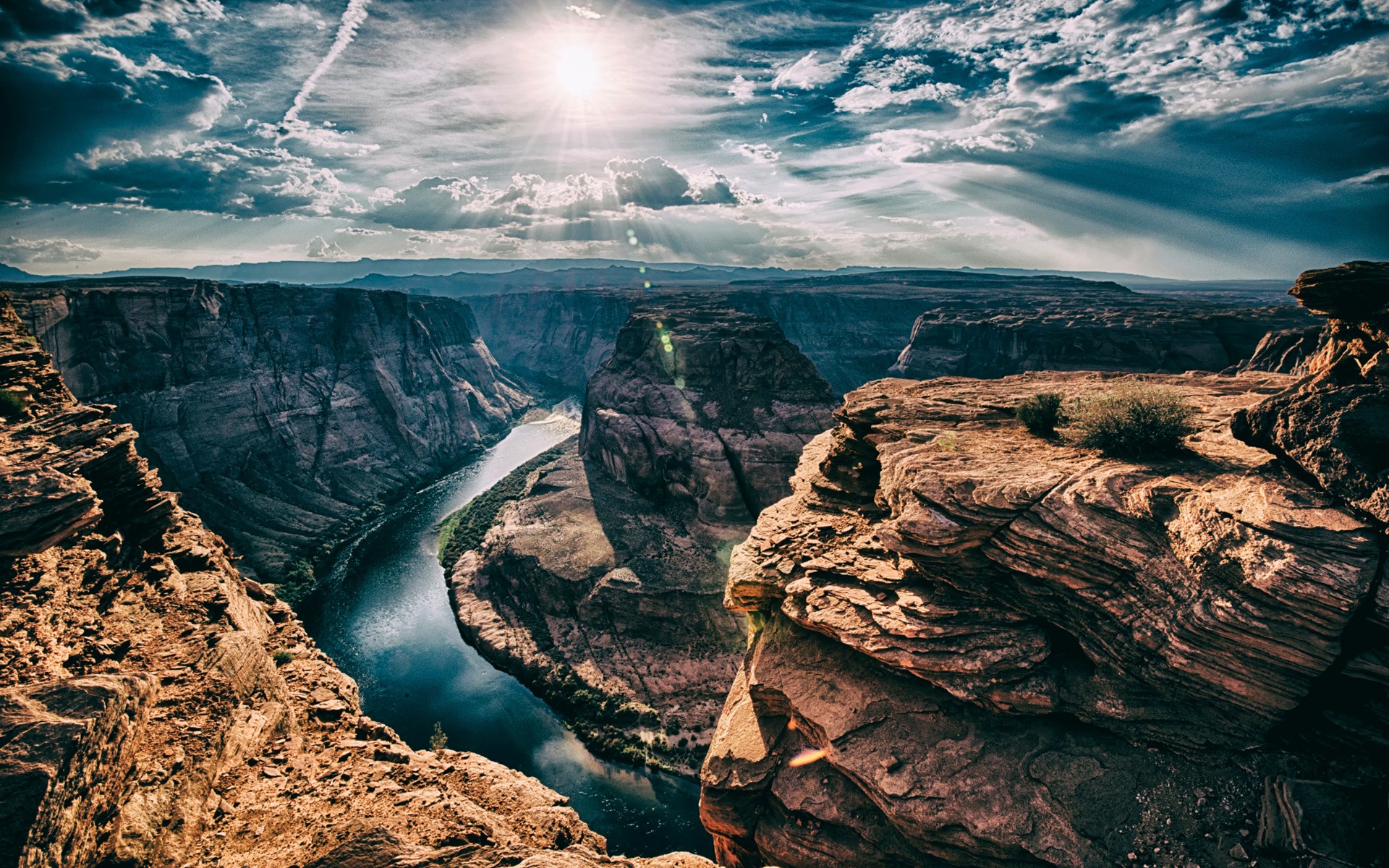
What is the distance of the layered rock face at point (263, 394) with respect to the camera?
58.2 metres

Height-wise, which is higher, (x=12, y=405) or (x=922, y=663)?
(x=12, y=405)

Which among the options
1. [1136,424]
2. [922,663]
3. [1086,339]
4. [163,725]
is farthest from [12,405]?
[1086,339]

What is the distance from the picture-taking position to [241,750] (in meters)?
15.3

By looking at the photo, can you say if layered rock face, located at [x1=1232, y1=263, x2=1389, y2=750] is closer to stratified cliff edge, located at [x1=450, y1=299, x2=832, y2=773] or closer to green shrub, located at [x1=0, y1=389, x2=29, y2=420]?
stratified cliff edge, located at [x1=450, y1=299, x2=832, y2=773]

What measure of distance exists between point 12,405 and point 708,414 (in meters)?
51.9

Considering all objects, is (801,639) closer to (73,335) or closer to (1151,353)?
(73,335)

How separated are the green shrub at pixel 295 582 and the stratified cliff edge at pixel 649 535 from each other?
13947 mm

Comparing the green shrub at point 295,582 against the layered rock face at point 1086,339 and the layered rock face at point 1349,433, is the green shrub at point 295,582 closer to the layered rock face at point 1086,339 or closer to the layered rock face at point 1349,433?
the layered rock face at point 1349,433

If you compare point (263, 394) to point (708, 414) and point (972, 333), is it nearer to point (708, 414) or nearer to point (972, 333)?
point (708, 414)

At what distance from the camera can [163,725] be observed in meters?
14.6

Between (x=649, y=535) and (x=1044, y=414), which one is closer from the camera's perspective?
(x=1044, y=414)

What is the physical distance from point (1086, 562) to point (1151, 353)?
8900 cm

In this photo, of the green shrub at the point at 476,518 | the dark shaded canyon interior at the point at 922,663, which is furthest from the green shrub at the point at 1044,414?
the green shrub at the point at 476,518

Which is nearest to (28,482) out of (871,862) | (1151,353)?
(871,862)
